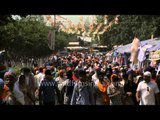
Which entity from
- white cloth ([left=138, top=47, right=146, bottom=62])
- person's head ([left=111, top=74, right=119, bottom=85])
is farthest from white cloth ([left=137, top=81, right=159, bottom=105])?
white cloth ([left=138, top=47, right=146, bottom=62])

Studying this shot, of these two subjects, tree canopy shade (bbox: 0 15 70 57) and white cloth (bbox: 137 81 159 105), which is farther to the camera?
tree canopy shade (bbox: 0 15 70 57)

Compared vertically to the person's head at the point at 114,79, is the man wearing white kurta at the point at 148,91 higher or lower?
lower

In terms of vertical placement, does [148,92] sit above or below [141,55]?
below

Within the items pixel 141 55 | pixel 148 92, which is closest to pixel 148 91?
pixel 148 92

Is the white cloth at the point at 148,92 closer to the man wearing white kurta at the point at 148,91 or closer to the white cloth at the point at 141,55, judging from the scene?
the man wearing white kurta at the point at 148,91

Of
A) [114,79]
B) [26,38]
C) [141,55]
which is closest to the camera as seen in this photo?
[114,79]

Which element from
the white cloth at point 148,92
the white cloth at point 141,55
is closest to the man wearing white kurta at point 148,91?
the white cloth at point 148,92

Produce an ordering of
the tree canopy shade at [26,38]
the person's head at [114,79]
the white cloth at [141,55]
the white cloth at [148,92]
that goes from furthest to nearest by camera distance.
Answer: the tree canopy shade at [26,38], the white cloth at [141,55], the person's head at [114,79], the white cloth at [148,92]

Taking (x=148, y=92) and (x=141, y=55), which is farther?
(x=141, y=55)

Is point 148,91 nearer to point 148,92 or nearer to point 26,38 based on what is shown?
point 148,92

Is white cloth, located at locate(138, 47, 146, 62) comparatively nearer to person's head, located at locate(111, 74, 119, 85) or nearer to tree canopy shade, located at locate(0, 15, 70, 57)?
person's head, located at locate(111, 74, 119, 85)
